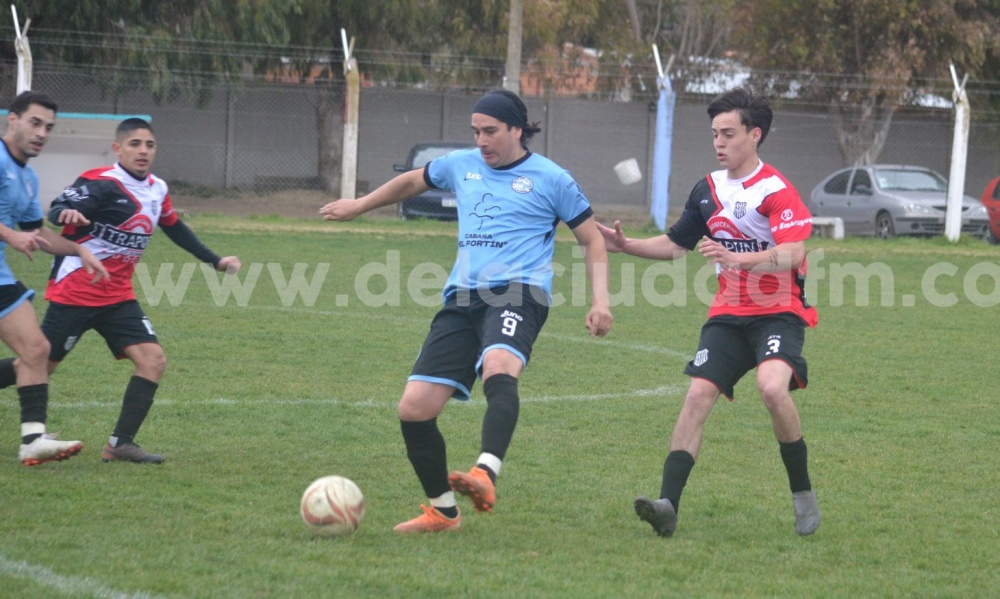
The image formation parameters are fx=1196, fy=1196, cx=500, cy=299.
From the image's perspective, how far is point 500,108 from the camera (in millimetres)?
5098

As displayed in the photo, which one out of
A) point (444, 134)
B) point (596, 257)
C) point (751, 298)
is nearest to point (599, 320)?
point (596, 257)

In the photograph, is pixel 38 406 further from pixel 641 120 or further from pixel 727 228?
pixel 641 120

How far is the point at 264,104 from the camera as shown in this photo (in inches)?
1070

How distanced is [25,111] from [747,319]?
12.2 ft

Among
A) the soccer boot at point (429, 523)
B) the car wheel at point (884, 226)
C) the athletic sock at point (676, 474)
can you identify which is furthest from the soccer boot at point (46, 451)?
the car wheel at point (884, 226)

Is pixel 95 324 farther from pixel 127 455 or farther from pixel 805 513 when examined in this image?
pixel 805 513

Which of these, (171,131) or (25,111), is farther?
(171,131)

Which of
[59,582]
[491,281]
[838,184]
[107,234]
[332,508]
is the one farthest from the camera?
[838,184]

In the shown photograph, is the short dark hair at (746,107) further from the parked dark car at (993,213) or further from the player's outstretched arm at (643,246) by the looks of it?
the parked dark car at (993,213)

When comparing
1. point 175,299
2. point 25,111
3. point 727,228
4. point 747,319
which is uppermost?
point 25,111

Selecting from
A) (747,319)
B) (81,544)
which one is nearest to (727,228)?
(747,319)

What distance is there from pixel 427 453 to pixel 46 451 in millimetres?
2090

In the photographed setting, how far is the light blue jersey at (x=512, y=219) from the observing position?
5156mm

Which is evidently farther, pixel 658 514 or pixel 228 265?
pixel 228 265
